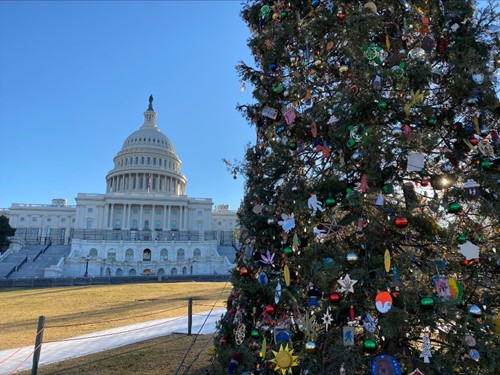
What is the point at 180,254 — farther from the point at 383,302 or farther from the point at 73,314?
the point at 383,302

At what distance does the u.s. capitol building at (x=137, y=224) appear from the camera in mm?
72875

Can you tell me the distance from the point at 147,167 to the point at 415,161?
105621 mm

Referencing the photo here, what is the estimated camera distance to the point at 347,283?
4.64m

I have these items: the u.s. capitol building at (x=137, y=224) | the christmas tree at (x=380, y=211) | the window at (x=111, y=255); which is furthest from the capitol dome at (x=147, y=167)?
the christmas tree at (x=380, y=211)

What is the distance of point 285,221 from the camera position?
5.51 metres

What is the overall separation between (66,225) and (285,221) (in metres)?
125

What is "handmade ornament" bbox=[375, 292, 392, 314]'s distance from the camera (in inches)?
167

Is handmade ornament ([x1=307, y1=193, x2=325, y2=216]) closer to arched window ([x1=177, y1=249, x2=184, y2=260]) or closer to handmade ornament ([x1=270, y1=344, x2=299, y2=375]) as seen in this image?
handmade ornament ([x1=270, y1=344, x2=299, y2=375])

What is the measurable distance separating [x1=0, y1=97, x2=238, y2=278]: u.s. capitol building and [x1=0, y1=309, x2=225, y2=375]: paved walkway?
5211 cm

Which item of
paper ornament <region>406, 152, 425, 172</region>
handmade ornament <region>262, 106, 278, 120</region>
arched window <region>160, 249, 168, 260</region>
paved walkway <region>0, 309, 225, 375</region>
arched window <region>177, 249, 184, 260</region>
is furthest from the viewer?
arched window <region>177, 249, 184, 260</region>

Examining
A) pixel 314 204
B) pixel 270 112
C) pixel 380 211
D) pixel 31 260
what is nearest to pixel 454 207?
pixel 380 211

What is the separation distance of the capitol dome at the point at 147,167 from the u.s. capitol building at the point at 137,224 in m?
0.27

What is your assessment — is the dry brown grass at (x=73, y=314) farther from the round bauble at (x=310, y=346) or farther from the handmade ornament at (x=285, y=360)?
the round bauble at (x=310, y=346)

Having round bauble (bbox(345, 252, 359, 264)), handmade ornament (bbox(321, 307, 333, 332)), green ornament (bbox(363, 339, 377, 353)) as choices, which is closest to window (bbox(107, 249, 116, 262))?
handmade ornament (bbox(321, 307, 333, 332))
